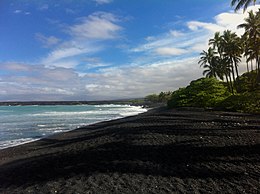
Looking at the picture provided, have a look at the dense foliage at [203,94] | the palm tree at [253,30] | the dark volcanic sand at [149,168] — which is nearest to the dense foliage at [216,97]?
the dense foliage at [203,94]

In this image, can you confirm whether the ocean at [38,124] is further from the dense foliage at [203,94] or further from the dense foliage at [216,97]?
the dense foliage at [216,97]

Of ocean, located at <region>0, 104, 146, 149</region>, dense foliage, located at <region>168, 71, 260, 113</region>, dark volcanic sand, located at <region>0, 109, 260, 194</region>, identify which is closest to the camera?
dark volcanic sand, located at <region>0, 109, 260, 194</region>

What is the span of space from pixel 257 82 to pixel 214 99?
10414mm

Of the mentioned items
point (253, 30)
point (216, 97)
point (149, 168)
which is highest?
point (253, 30)

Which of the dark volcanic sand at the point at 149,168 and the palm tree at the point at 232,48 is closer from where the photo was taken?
the dark volcanic sand at the point at 149,168

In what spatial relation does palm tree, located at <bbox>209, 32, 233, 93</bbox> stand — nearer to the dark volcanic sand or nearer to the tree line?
the tree line

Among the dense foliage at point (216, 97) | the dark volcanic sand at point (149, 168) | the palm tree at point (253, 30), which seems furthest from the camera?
the palm tree at point (253, 30)

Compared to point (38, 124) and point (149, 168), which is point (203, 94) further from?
point (149, 168)

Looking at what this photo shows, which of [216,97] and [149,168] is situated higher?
[216,97]

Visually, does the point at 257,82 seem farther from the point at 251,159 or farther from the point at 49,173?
the point at 49,173

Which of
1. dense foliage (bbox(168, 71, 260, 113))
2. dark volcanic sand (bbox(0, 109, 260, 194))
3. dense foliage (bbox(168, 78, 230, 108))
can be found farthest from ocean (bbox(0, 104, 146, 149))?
dense foliage (bbox(168, 71, 260, 113))

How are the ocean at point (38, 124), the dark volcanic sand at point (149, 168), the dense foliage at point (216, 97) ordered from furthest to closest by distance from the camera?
1. the dense foliage at point (216, 97)
2. the ocean at point (38, 124)
3. the dark volcanic sand at point (149, 168)

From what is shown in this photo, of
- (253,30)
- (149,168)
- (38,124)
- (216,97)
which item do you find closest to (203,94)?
(216,97)

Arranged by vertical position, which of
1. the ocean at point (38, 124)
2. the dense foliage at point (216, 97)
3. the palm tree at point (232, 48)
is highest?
the palm tree at point (232, 48)
